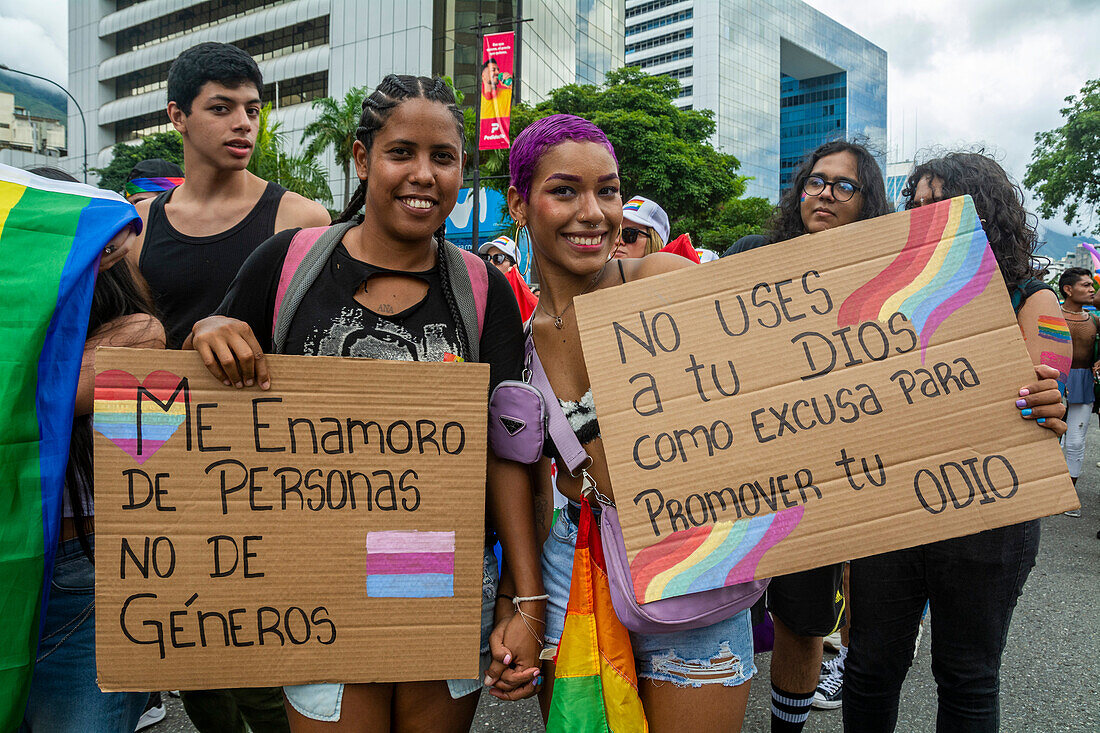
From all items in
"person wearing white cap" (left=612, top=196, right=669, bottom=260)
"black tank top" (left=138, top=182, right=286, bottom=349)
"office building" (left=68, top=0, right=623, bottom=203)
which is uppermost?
"office building" (left=68, top=0, right=623, bottom=203)

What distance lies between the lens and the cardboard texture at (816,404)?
147 centimetres

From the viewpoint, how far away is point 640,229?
4312 mm

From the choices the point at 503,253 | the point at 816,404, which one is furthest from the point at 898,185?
the point at 816,404

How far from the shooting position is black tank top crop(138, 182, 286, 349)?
7.46ft

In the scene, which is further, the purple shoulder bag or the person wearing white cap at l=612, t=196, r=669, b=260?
the person wearing white cap at l=612, t=196, r=669, b=260

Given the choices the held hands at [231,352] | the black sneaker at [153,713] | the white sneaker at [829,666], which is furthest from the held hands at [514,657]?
the white sneaker at [829,666]

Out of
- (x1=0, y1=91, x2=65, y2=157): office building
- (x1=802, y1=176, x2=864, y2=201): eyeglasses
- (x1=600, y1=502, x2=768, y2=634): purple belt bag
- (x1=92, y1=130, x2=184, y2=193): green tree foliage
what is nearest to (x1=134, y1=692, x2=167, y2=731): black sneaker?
(x1=600, y1=502, x2=768, y2=634): purple belt bag

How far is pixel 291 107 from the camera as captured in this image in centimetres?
3944

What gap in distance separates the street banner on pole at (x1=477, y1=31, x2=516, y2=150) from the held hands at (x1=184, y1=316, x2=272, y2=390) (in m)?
17.1

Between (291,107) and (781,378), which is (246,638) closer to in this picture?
(781,378)

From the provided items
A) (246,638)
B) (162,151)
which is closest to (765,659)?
(246,638)

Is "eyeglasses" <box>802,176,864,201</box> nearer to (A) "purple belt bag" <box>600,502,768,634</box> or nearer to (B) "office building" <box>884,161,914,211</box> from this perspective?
(B) "office building" <box>884,161,914,211</box>

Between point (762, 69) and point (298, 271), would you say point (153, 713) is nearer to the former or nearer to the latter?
point (298, 271)

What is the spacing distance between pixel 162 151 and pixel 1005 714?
42.7 m
